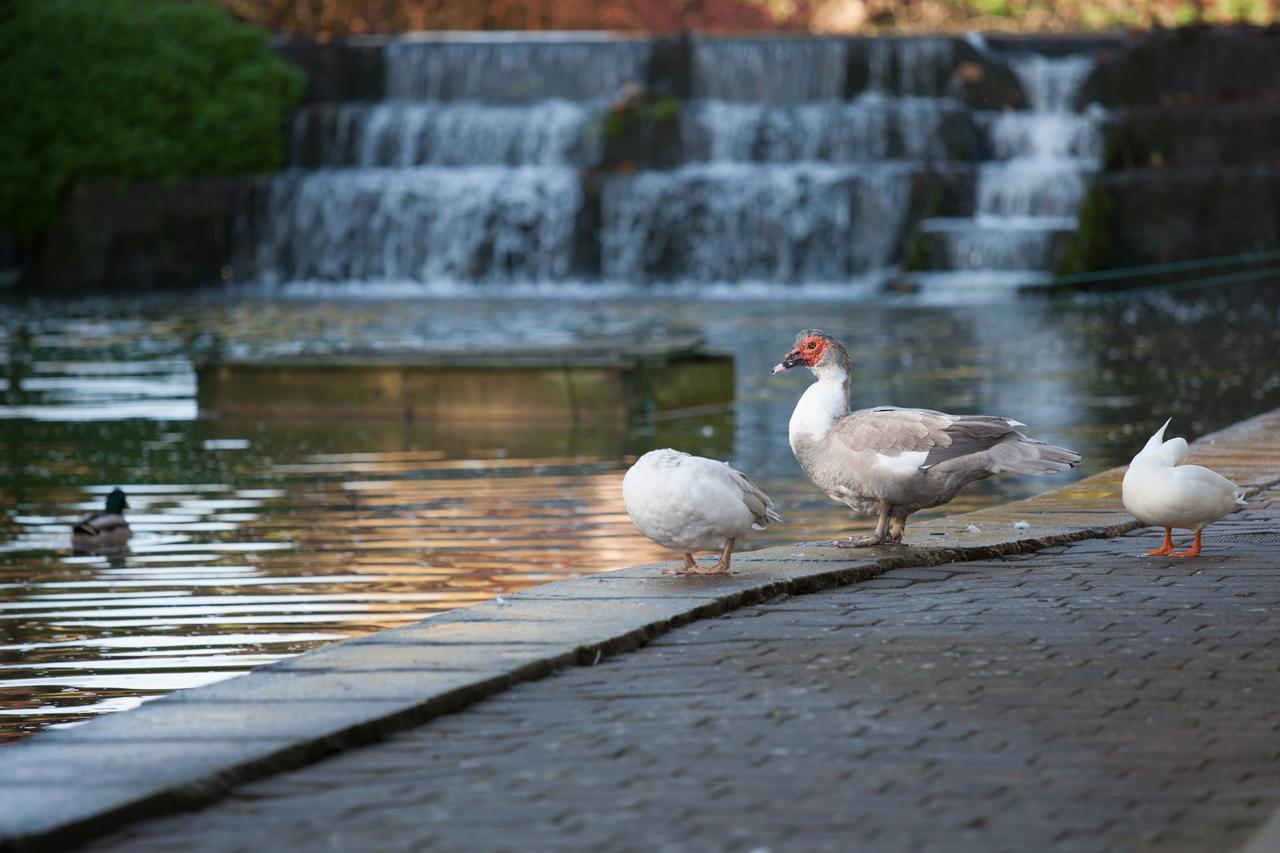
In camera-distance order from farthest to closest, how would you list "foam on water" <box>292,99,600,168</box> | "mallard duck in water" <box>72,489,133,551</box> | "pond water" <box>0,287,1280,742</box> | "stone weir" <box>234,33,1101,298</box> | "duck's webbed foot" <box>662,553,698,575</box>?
"foam on water" <box>292,99,600,168</box>, "stone weir" <box>234,33,1101,298</box>, "mallard duck in water" <box>72,489,133,551</box>, "pond water" <box>0,287,1280,742</box>, "duck's webbed foot" <box>662,553,698,575</box>

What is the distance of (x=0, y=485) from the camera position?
13102mm

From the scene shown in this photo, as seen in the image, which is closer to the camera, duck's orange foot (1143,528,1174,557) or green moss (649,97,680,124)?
duck's orange foot (1143,528,1174,557)

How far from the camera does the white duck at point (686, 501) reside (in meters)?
6.78

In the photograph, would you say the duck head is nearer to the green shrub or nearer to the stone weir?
the stone weir

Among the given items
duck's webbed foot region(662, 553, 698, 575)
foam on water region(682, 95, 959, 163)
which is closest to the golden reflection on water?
duck's webbed foot region(662, 553, 698, 575)

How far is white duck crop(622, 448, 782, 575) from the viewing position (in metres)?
6.78

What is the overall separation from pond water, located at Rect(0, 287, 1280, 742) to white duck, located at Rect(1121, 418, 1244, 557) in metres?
2.67

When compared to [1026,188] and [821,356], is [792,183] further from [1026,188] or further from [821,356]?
[821,356]

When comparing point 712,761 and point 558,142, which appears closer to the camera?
point 712,761

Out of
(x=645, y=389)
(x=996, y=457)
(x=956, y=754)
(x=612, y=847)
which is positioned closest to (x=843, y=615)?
(x=996, y=457)

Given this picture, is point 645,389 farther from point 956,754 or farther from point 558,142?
point 558,142

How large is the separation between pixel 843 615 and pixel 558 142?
32365mm

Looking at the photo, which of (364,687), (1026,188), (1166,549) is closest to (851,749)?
(364,687)

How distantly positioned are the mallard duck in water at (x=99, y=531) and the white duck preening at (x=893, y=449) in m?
4.12
